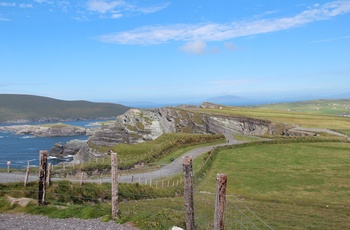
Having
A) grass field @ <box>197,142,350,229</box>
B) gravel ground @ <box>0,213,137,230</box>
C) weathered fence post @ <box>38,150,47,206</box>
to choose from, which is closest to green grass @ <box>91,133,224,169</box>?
grass field @ <box>197,142,350,229</box>

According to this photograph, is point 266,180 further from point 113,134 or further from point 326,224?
point 113,134

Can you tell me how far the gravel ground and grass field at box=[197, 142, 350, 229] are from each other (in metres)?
13.6

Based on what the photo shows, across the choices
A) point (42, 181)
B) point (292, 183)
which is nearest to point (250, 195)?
point (292, 183)

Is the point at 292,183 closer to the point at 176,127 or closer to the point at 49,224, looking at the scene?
the point at 49,224

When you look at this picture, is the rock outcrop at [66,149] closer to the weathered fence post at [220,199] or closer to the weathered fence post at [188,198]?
the weathered fence post at [188,198]

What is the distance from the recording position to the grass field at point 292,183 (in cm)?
2845

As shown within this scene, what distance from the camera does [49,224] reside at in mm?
19781

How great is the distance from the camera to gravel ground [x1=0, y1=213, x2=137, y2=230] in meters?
19.1

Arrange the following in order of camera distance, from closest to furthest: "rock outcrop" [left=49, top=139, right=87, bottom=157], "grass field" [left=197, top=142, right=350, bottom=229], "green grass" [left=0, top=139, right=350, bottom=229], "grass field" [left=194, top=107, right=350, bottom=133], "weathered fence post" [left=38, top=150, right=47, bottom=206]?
"green grass" [left=0, top=139, right=350, bottom=229]
"weathered fence post" [left=38, top=150, right=47, bottom=206]
"grass field" [left=197, top=142, right=350, bottom=229]
"grass field" [left=194, top=107, right=350, bottom=133]
"rock outcrop" [left=49, top=139, right=87, bottom=157]

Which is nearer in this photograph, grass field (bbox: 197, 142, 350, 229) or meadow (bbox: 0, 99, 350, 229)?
meadow (bbox: 0, 99, 350, 229)

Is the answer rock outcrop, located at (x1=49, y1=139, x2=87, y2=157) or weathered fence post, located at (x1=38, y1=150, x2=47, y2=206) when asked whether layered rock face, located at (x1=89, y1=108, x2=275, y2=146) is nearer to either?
rock outcrop, located at (x1=49, y1=139, x2=87, y2=157)

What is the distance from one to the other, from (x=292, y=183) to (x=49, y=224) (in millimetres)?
33828

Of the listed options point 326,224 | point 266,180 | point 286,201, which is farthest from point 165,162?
point 326,224

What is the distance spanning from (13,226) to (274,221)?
19916 mm
